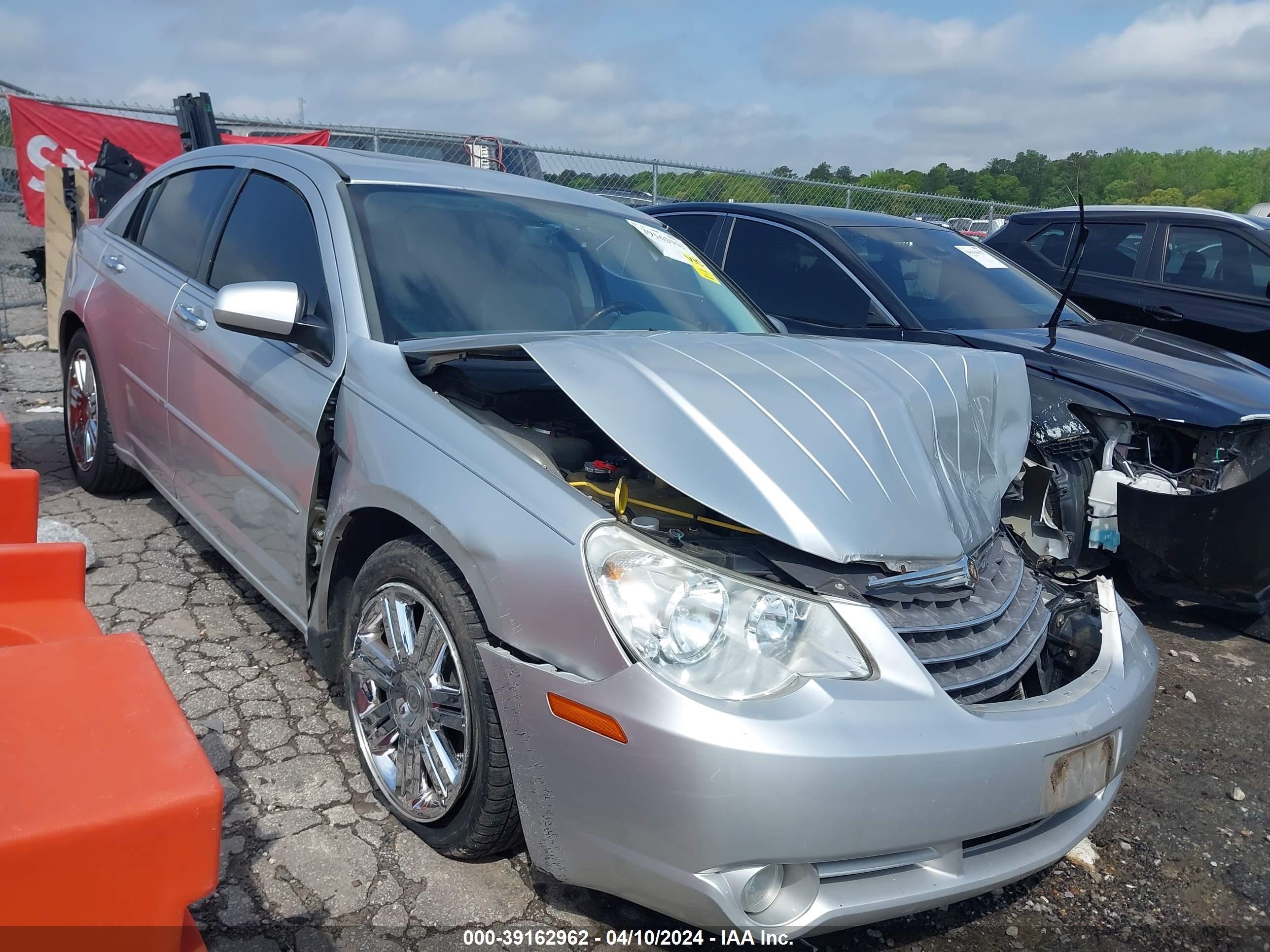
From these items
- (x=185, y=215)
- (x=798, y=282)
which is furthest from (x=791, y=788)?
(x=798, y=282)

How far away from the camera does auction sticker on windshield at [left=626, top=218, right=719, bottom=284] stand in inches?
144

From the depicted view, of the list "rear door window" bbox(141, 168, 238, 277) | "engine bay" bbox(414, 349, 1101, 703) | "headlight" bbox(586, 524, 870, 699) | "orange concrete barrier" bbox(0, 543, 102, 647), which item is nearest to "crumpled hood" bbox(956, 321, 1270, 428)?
"engine bay" bbox(414, 349, 1101, 703)

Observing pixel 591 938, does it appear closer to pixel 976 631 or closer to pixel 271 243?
pixel 976 631

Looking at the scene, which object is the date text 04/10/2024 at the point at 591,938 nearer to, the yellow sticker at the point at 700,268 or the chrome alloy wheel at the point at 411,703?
the chrome alloy wheel at the point at 411,703

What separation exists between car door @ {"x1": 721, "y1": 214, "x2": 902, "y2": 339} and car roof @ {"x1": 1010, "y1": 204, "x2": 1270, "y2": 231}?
2.57 m

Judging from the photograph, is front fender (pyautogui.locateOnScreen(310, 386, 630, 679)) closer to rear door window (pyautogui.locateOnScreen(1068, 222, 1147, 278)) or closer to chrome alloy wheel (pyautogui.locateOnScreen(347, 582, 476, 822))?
chrome alloy wheel (pyautogui.locateOnScreen(347, 582, 476, 822))

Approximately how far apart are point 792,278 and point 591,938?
3.90m

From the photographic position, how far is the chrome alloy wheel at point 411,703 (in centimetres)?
224

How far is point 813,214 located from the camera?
562cm

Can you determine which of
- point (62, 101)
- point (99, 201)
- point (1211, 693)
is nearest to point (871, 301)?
point (1211, 693)

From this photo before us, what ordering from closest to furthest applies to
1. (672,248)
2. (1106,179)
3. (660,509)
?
(660,509), (672,248), (1106,179)

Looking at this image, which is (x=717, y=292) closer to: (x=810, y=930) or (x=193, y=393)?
(x=193, y=393)

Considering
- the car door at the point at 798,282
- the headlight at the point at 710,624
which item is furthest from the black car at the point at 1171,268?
the headlight at the point at 710,624

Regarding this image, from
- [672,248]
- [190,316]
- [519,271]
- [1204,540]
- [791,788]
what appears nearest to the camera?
[791,788]
